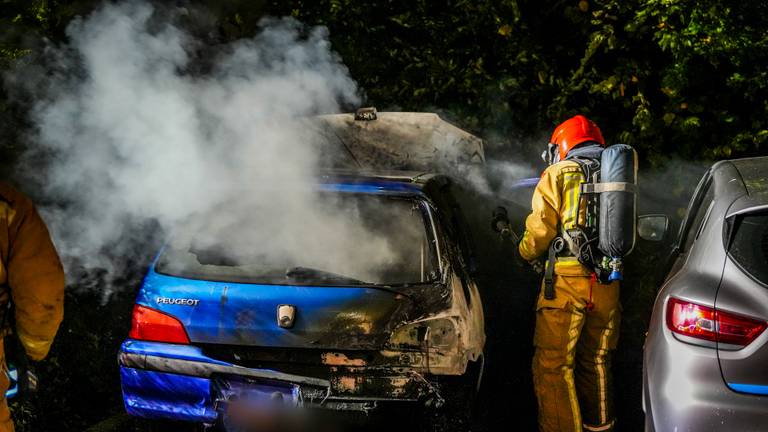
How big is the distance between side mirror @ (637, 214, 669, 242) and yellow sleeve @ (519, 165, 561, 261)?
1.66ft

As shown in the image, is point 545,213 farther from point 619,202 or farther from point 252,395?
point 252,395

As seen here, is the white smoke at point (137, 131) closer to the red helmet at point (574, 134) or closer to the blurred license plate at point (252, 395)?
the blurred license plate at point (252, 395)

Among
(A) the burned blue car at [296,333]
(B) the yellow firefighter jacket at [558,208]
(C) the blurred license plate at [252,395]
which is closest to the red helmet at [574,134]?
(B) the yellow firefighter jacket at [558,208]

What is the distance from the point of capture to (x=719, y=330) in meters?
2.91

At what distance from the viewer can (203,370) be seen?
133 inches

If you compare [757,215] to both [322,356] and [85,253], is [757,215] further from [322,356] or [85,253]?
[85,253]

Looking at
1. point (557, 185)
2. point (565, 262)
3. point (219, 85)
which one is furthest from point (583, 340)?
point (219, 85)

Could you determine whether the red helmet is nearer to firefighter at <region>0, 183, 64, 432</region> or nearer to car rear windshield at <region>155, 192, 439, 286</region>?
car rear windshield at <region>155, 192, 439, 286</region>

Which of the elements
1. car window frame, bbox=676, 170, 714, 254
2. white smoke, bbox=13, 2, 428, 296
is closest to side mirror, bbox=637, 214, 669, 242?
car window frame, bbox=676, 170, 714, 254

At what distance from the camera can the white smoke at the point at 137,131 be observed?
512cm

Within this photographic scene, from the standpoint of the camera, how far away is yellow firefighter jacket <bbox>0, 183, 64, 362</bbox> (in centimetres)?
298

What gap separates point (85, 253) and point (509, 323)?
3.88 meters

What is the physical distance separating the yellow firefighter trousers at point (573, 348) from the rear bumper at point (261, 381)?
3.93 feet

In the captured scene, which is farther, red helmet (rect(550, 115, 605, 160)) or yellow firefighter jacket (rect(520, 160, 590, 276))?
red helmet (rect(550, 115, 605, 160))
